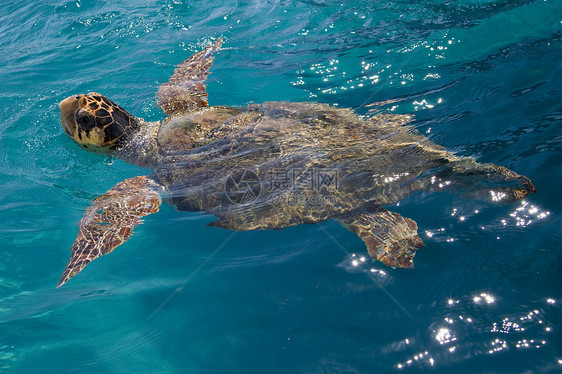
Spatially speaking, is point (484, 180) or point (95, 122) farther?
point (95, 122)

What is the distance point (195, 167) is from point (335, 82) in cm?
325

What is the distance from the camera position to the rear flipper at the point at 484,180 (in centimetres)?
336

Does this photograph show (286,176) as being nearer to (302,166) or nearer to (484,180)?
(302,166)

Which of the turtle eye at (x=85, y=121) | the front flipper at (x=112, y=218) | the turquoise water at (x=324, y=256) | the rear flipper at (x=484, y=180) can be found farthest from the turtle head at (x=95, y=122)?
the rear flipper at (x=484, y=180)

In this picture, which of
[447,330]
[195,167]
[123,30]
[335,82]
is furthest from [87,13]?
[447,330]

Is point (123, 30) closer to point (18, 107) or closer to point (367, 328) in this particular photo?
point (18, 107)

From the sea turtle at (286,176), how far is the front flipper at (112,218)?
10mm

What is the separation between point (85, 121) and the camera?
4430 mm

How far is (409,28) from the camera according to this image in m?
6.78
